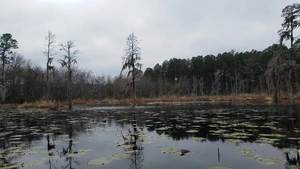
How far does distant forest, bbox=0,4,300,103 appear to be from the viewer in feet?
133

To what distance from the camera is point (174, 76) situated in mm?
118812

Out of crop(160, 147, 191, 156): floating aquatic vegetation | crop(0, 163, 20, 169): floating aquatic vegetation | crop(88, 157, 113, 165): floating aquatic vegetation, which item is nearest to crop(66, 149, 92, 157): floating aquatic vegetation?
crop(88, 157, 113, 165): floating aquatic vegetation

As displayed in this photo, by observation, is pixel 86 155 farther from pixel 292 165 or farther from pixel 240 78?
pixel 240 78

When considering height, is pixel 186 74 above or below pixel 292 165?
above

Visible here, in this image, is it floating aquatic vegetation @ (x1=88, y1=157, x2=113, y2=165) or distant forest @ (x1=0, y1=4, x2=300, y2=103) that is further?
distant forest @ (x1=0, y1=4, x2=300, y2=103)

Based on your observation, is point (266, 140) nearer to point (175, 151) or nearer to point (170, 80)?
point (175, 151)

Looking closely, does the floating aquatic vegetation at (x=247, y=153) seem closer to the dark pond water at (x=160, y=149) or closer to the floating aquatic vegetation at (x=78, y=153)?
the dark pond water at (x=160, y=149)

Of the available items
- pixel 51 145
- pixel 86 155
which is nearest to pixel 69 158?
pixel 86 155

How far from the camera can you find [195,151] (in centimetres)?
1191

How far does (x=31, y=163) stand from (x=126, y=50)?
A: 141 feet

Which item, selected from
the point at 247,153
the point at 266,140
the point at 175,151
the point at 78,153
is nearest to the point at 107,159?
the point at 78,153

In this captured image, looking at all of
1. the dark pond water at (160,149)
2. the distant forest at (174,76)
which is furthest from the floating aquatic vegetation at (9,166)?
the distant forest at (174,76)

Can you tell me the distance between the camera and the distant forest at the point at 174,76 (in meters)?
40.5

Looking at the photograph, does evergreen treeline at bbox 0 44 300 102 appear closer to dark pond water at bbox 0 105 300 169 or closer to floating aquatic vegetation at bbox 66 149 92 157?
dark pond water at bbox 0 105 300 169
